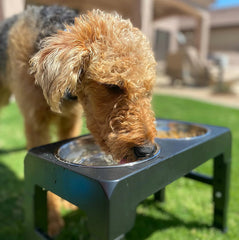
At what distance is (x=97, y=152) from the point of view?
185 centimetres

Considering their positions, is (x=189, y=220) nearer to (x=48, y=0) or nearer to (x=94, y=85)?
(x=94, y=85)

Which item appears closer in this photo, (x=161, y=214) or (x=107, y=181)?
(x=107, y=181)

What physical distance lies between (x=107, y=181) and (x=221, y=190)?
1449 millimetres

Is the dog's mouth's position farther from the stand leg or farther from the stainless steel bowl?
the stand leg

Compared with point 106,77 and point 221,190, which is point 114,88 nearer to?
point 106,77

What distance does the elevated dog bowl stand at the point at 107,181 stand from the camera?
3.58 ft

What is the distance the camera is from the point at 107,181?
1.08 meters

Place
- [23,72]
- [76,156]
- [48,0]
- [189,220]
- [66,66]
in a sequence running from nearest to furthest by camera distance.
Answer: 1. [66,66]
2. [76,156]
3. [23,72]
4. [189,220]
5. [48,0]

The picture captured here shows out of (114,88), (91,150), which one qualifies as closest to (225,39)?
(91,150)

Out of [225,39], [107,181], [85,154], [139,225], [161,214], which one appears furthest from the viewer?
[225,39]

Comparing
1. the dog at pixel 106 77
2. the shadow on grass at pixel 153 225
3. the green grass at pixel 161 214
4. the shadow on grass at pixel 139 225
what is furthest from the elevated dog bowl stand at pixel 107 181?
the shadow on grass at pixel 153 225

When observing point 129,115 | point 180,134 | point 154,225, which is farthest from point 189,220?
point 129,115

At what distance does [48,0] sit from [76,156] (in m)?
2.26

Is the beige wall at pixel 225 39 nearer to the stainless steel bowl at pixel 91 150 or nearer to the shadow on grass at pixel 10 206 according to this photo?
the stainless steel bowl at pixel 91 150
